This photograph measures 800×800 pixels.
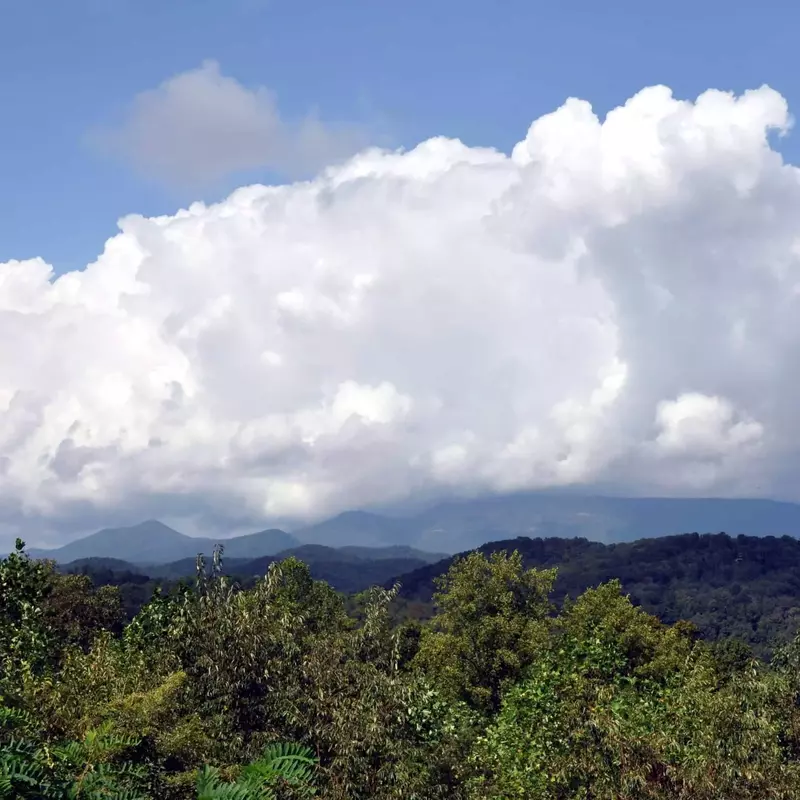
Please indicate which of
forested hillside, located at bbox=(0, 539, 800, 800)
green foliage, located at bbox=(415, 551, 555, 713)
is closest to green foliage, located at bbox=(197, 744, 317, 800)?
forested hillside, located at bbox=(0, 539, 800, 800)

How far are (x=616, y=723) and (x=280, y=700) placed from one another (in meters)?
9.57

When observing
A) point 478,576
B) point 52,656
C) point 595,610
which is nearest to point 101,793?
point 52,656

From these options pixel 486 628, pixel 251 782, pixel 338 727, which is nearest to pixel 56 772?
pixel 251 782

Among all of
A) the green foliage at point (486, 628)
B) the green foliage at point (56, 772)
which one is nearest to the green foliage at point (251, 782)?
the green foliage at point (56, 772)

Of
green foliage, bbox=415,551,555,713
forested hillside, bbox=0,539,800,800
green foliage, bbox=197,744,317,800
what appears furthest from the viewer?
green foliage, bbox=415,551,555,713

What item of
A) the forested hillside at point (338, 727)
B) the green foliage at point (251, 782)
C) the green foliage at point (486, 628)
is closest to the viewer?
the green foliage at point (251, 782)

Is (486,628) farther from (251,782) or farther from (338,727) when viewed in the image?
(251,782)

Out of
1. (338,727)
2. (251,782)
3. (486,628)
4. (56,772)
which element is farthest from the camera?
(486,628)

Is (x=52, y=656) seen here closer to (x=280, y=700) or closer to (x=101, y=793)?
(x=280, y=700)

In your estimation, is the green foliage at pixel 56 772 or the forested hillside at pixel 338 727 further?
the forested hillside at pixel 338 727

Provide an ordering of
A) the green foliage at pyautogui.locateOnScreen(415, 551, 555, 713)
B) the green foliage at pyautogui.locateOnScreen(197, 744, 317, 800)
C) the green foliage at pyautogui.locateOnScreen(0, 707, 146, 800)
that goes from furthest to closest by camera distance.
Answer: the green foliage at pyautogui.locateOnScreen(415, 551, 555, 713) → the green foliage at pyautogui.locateOnScreen(0, 707, 146, 800) → the green foliage at pyautogui.locateOnScreen(197, 744, 317, 800)

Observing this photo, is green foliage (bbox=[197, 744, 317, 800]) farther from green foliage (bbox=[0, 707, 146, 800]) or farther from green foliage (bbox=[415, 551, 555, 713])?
green foliage (bbox=[415, 551, 555, 713])

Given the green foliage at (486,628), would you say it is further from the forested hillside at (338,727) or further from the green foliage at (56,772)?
the green foliage at (56,772)

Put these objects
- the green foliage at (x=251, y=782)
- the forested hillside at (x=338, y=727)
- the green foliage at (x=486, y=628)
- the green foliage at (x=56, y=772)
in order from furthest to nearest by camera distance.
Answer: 1. the green foliage at (x=486, y=628)
2. the forested hillside at (x=338, y=727)
3. the green foliage at (x=56, y=772)
4. the green foliage at (x=251, y=782)
